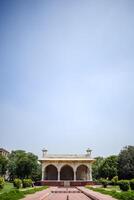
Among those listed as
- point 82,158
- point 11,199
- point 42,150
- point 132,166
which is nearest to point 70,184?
point 82,158

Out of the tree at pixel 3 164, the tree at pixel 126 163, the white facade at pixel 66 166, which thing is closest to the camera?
the white facade at pixel 66 166

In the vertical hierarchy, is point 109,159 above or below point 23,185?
above

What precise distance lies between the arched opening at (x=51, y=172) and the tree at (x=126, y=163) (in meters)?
12.6

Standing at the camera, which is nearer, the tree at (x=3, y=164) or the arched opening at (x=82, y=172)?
the arched opening at (x=82, y=172)

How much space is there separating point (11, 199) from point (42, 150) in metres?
28.8

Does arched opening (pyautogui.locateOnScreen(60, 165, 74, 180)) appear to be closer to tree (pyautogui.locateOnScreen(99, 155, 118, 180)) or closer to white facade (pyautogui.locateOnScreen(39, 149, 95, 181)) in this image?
white facade (pyautogui.locateOnScreen(39, 149, 95, 181))

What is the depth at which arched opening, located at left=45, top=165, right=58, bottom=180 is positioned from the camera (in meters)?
41.3

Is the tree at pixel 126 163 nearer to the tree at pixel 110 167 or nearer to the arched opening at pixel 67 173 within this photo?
the tree at pixel 110 167

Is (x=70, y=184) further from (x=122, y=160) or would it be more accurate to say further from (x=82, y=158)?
(x=122, y=160)

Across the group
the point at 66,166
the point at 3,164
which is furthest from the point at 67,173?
the point at 3,164

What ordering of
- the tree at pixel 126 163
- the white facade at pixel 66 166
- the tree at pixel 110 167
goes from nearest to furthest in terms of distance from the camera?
the white facade at pixel 66 166
the tree at pixel 126 163
the tree at pixel 110 167

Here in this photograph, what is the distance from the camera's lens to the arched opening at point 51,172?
136ft

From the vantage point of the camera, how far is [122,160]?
4331 centimetres

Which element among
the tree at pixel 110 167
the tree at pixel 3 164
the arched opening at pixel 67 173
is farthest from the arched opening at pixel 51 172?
the tree at pixel 3 164
